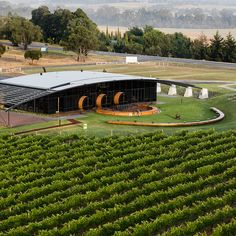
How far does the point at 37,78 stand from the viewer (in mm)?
57000

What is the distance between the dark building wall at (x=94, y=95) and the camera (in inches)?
2039

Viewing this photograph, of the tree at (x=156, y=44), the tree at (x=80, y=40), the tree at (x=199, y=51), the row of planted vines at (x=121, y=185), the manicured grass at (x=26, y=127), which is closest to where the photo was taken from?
the row of planted vines at (x=121, y=185)

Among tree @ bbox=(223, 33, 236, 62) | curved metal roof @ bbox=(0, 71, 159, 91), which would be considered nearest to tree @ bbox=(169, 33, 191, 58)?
tree @ bbox=(223, 33, 236, 62)

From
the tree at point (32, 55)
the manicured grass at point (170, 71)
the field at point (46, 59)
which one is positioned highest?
the tree at point (32, 55)

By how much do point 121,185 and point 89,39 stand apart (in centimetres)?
7802

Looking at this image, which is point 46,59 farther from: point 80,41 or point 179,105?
point 179,105

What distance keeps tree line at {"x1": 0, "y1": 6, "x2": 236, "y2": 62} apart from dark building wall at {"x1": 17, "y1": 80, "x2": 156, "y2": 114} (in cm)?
4438

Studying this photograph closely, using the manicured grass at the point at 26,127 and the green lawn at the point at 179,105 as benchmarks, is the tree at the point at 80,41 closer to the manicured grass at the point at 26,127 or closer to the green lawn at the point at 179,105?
the green lawn at the point at 179,105

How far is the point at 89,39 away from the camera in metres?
102

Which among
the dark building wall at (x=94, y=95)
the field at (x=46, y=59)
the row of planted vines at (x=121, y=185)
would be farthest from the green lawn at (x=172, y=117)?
the field at (x=46, y=59)

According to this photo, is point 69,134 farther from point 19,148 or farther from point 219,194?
point 219,194

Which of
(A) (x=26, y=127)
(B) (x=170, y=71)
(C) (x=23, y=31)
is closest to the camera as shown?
(A) (x=26, y=127)

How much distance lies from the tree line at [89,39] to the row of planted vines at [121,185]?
225 ft

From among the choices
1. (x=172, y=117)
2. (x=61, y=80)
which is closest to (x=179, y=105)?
(x=172, y=117)
